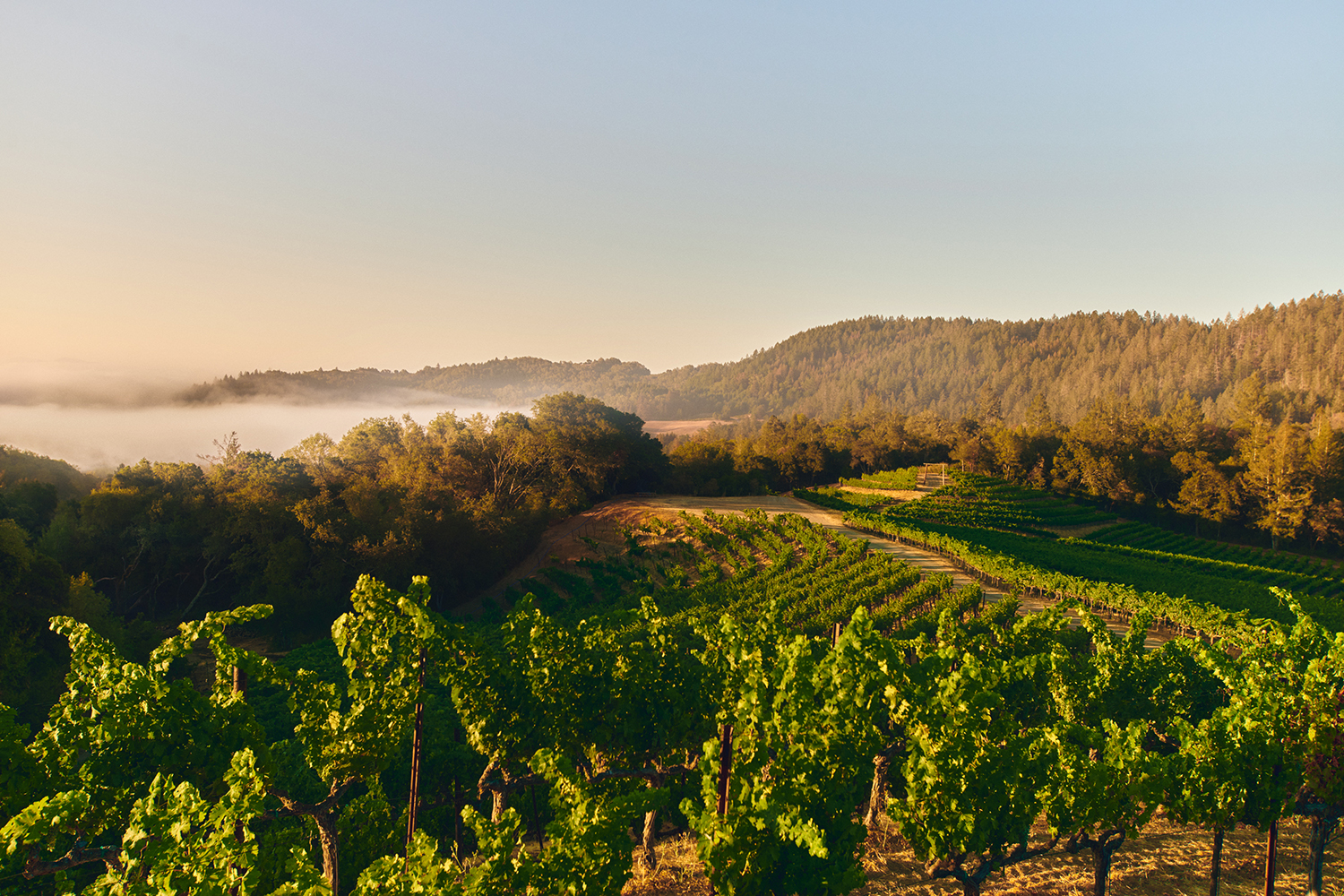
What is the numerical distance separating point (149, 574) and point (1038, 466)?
329 feet

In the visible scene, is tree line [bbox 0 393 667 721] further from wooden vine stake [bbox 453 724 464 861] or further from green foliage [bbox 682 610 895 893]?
green foliage [bbox 682 610 895 893]

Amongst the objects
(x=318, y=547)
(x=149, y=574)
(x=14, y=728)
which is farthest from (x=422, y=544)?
(x=14, y=728)

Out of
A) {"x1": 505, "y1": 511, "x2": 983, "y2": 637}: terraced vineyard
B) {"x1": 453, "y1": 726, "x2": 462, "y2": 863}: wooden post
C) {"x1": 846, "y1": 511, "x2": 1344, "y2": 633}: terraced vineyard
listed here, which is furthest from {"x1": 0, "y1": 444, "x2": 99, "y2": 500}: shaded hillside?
{"x1": 846, "y1": 511, "x2": 1344, "y2": 633}: terraced vineyard

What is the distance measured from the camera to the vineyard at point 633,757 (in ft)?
24.1

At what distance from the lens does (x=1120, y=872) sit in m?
12.1

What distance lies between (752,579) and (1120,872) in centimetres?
2515

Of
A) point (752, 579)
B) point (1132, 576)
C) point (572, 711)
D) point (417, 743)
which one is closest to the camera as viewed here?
point (417, 743)

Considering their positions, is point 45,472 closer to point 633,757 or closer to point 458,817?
point 458,817

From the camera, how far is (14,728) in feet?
24.5

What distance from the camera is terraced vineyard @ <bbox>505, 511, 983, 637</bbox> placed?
2914cm

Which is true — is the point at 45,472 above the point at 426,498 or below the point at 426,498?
above

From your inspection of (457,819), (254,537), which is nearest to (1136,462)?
(457,819)

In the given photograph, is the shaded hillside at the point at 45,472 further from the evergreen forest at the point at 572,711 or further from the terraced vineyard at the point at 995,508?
the terraced vineyard at the point at 995,508

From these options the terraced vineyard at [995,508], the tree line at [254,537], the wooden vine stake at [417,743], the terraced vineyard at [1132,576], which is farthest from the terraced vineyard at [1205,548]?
the wooden vine stake at [417,743]
